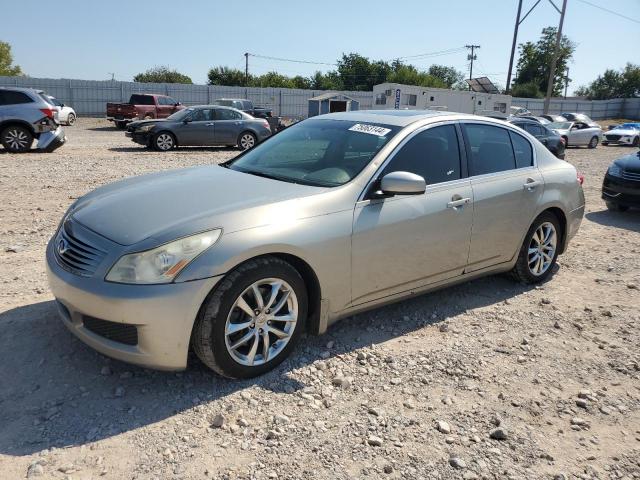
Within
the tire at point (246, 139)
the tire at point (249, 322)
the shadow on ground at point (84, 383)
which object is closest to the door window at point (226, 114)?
the tire at point (246, 139)

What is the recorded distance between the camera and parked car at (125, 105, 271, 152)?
1603 centimetres

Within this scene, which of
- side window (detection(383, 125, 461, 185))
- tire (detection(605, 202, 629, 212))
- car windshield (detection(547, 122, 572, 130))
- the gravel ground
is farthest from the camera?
car windshield (detection(547, 122, 572, 130))

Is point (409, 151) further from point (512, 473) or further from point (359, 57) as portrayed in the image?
point (359, 57)

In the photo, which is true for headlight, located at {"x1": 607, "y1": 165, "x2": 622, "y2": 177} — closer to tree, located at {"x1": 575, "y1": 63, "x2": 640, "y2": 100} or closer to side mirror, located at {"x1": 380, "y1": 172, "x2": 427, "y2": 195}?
side mirror, located at {"x1": 380, "y1": 172, "x2": 427, "y2": 195}

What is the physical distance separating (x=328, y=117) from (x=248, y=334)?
227 centimetres

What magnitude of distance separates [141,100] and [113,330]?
24875mm

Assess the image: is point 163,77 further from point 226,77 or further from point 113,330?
point 113,330

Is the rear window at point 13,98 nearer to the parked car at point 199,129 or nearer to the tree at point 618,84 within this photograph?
the parked car at point 199,129

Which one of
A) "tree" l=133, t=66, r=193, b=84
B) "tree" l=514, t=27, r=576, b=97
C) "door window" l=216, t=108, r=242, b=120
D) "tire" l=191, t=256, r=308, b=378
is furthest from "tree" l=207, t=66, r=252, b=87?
"tire" l=191, t=256, r=308, b=378

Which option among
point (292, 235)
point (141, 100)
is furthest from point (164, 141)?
point (292, 235)

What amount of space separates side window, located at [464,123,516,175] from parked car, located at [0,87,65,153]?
12513 millimetres

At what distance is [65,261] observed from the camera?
319cm

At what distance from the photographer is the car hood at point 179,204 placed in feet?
10.0

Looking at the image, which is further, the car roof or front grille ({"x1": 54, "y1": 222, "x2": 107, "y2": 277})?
the car roof
